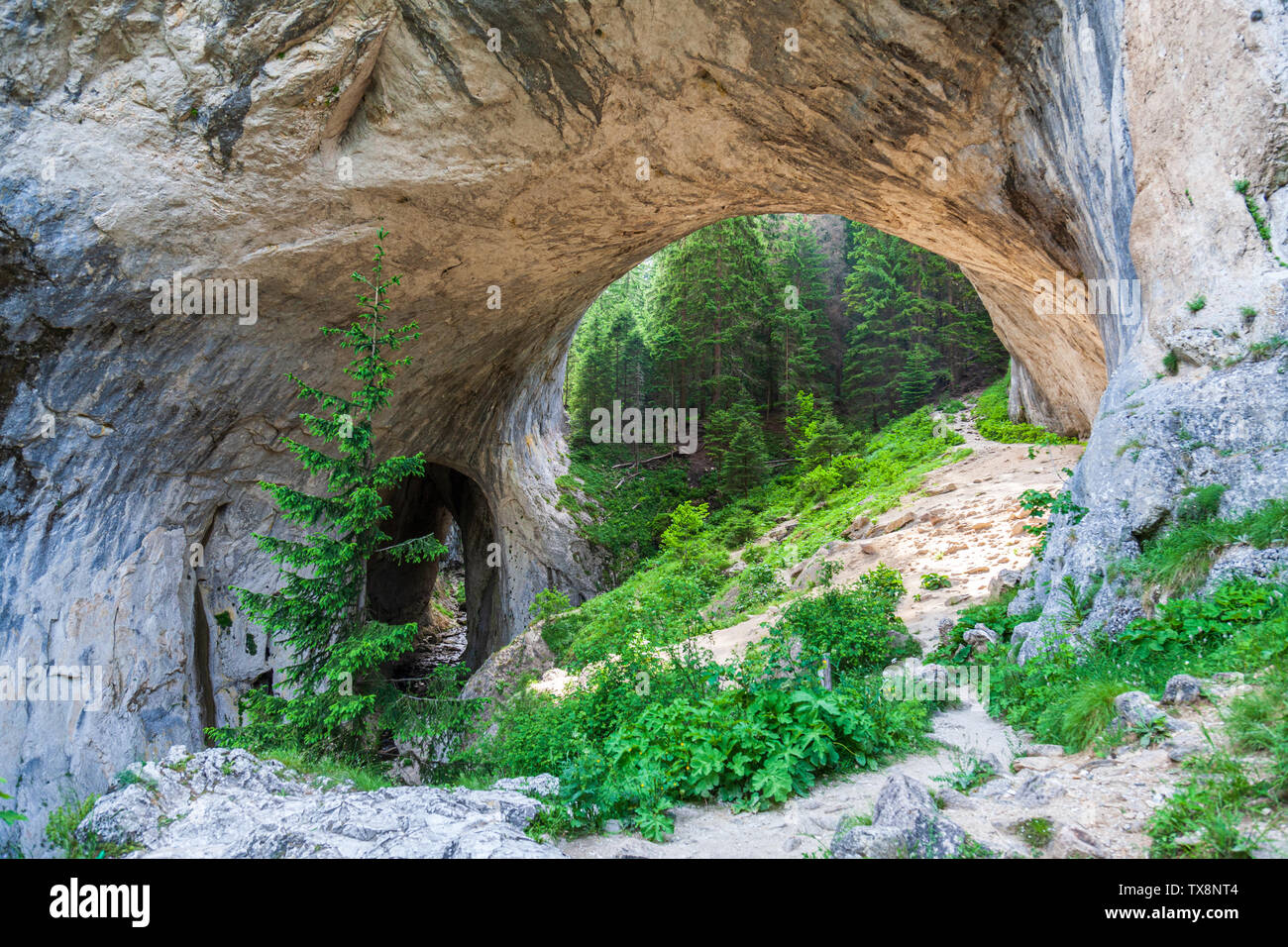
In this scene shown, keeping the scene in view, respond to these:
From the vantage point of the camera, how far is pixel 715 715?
4590 millimetres

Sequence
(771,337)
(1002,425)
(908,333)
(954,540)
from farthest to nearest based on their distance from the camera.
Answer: (771,337) → (908,333) → (1002,425) → (954,540)

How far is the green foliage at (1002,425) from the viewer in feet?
52.2

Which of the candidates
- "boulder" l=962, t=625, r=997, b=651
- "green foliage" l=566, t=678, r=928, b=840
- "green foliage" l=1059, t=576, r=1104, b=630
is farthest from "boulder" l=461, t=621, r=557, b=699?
"green foliage" l=1059, t=576, r=1104, b=630

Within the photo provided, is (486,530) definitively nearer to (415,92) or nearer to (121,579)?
(121,579)

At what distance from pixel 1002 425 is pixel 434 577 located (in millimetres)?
19174

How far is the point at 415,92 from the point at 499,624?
12.2 m

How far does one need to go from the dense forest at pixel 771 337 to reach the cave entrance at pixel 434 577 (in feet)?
17.6

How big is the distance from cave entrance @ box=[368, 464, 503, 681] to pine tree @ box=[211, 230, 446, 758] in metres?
8.47

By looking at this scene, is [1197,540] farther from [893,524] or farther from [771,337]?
[771,337]

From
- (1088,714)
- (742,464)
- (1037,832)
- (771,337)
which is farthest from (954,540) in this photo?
(771,337)

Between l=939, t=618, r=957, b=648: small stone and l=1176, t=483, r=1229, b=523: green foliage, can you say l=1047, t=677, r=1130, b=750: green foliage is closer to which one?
l=1176, t=483, r=1229, b=523: green foliage

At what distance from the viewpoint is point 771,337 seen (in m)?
28.4

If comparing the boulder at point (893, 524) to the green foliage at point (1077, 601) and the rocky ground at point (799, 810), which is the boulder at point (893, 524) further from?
the rocky ground at point (799, 810)
